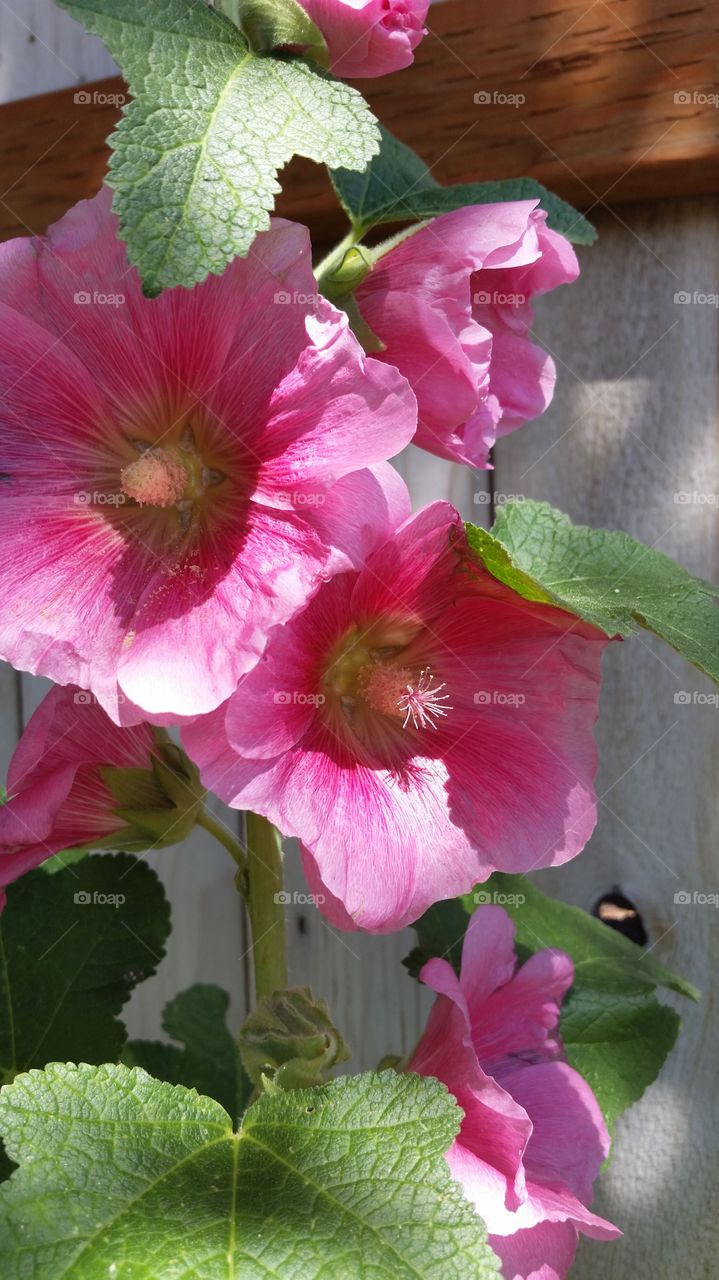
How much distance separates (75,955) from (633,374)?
0.81 metres

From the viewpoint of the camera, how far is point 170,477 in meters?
0.70

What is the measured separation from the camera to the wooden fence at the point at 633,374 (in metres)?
1.12

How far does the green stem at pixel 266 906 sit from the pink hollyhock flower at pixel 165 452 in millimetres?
221

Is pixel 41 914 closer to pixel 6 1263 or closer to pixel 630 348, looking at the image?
pixel 6 1263

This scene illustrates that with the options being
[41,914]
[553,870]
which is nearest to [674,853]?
[553,870]

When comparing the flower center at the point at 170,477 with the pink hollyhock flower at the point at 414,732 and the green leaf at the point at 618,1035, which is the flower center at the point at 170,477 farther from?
the green leaf at the point at 618,1035

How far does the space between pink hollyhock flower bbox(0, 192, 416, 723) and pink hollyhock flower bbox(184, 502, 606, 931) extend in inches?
1.8

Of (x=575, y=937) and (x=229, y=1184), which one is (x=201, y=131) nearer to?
(x=229, y=1184)

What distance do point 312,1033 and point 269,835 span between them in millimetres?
145

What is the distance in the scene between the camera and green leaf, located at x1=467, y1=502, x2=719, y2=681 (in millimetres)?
634

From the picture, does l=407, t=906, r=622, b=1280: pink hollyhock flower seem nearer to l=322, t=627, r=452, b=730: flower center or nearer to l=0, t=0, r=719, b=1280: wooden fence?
l=322, t=627, r=452, b=730: flower center

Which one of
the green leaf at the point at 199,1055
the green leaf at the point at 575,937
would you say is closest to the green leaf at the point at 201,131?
the green leaf at the point at 575,937

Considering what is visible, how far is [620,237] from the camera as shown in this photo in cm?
123

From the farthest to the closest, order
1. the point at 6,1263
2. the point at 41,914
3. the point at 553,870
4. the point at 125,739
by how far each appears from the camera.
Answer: the point at 553,870, the point at 41,914, the point at 125,739, the point at 6,1263
